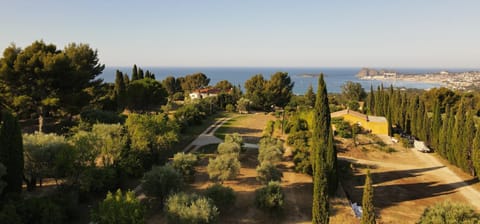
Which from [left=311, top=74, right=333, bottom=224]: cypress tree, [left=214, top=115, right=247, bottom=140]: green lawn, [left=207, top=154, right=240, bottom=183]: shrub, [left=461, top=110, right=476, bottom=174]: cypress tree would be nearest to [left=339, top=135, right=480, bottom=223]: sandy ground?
[left=461, top=110, right=476, bottom=174]: cypress tree

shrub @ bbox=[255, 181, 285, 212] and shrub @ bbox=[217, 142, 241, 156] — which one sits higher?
shrub @ bbox=[217, 142, 241, 156]

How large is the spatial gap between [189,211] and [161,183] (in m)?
3.31

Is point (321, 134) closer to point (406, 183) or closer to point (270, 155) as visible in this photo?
point (270, 155)

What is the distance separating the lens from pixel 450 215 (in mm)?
10938

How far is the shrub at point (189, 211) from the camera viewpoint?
11.0m

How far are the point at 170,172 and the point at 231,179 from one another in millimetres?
4759

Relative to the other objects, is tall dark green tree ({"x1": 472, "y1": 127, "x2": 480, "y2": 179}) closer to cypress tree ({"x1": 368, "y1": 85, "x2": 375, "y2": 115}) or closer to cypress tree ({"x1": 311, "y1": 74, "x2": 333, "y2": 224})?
cypress tree ({"x1": 311, "y1": 74, "x2": 333, "y2": 224})

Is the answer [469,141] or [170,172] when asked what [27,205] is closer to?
[170,172]

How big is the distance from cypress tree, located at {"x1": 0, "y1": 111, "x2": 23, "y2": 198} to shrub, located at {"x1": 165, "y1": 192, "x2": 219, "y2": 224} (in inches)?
275

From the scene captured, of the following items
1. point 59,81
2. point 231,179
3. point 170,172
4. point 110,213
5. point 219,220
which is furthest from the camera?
point 59,81

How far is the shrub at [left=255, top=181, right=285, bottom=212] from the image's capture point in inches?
536

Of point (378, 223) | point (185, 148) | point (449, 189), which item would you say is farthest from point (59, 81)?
point (449, 189)

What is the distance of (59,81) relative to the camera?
24547 mm

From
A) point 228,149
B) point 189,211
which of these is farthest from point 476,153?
point 189,211
